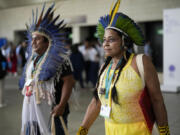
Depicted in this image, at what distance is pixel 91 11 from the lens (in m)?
18.4

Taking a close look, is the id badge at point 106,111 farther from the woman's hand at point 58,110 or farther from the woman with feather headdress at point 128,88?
the woman's hand at point 58,110

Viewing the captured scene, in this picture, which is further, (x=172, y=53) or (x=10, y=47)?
(x=10, y=47)

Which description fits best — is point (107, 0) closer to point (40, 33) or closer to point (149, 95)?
point (40, 33)

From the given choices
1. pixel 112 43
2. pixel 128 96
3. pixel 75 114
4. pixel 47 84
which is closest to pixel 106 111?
pixel 128 96

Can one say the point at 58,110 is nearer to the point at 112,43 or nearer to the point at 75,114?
the point at 112,43

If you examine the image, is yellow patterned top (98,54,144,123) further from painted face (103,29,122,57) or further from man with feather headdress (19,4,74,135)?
man with feather headdress (19,4,74,135)

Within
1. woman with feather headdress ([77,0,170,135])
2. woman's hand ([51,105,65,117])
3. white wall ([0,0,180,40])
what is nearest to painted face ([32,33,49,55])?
woman's hand ([51,105,65,117])

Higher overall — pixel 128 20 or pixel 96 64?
pixel 128 20

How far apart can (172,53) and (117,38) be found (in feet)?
24.6

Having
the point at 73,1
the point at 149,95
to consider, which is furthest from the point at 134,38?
the point at 73,1

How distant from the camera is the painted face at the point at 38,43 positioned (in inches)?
125

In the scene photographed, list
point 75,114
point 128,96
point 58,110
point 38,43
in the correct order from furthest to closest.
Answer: point 75,114 < point 38,43 < point 58,110 < point 128,96

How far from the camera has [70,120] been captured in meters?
5.93

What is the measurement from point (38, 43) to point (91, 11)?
614 inches
